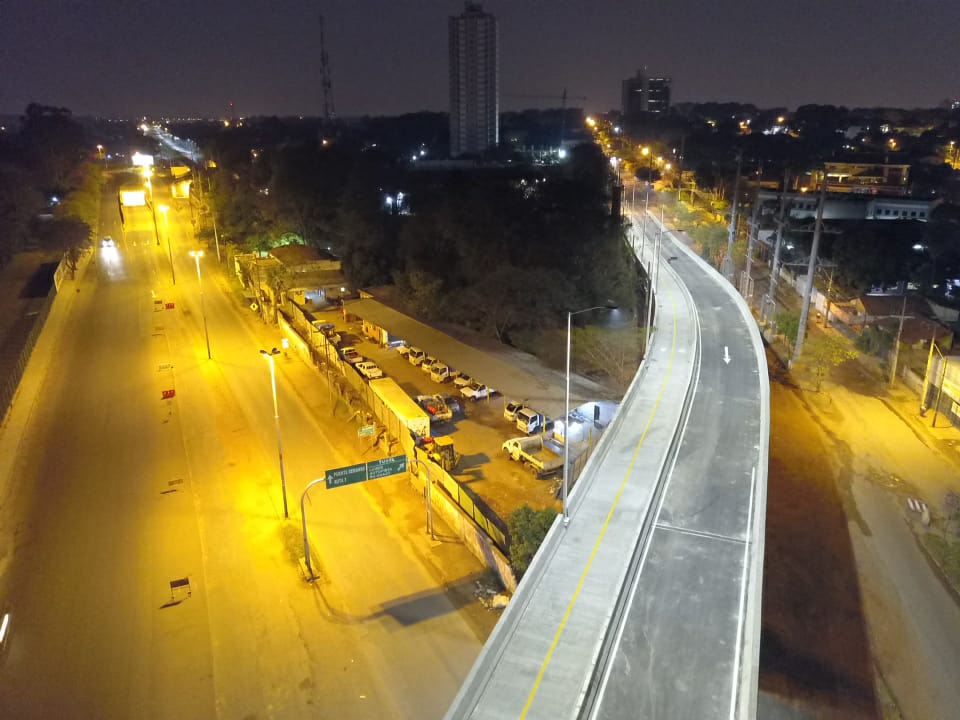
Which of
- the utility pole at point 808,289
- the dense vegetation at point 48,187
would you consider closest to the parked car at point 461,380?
the utility pole at point 808,289

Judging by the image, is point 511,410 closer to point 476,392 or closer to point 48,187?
point 476,392

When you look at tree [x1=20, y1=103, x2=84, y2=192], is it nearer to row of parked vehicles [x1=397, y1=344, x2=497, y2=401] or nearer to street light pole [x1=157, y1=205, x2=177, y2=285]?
street light pole [x1=157, y1=205, x2=177, y2=285]

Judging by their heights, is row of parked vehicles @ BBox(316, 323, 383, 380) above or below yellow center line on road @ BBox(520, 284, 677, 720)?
below

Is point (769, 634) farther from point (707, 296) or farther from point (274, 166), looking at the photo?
point (274, 166)

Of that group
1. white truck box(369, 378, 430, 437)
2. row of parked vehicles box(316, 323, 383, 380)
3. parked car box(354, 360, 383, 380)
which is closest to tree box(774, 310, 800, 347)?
white truck box(369, 378, 430, 437)

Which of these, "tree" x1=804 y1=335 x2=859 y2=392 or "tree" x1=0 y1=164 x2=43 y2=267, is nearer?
"tree" x1=804 y1=335 x2=859 y2=392

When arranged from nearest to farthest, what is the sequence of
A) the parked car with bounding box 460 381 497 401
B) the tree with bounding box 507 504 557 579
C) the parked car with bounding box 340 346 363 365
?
1. the tree with bounding box 507 504 557 579
2. the parked car with bounding box 460 381 497 401
3. the parked car with bounding box 340 346 363 365

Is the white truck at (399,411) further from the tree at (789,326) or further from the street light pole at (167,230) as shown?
the street light pole at (167,230)
